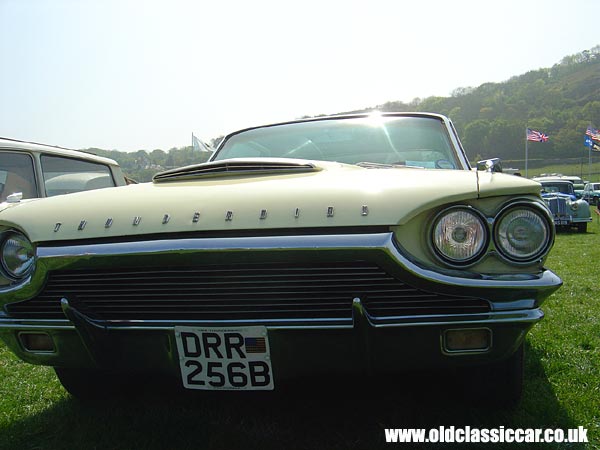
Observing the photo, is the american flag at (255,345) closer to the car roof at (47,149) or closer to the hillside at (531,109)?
the car roof at (47,149)

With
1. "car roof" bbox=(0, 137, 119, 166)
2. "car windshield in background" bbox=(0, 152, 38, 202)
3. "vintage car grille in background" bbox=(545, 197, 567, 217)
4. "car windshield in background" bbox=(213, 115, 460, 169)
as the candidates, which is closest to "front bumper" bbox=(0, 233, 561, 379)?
"car windshield in background" bbox=(213, 115, 460, 169)

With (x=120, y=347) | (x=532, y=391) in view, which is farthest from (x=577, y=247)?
(x=120, y=347)

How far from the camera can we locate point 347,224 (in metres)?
1.55

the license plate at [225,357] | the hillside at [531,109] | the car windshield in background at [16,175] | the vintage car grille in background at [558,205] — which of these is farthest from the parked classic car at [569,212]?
the hillside at [531,109]

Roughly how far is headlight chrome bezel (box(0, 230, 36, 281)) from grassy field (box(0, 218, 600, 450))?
74 cm

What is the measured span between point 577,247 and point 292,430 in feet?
31.3

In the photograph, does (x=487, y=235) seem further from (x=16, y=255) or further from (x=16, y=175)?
(x=16, y=175)

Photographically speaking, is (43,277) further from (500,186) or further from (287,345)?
(500,186)

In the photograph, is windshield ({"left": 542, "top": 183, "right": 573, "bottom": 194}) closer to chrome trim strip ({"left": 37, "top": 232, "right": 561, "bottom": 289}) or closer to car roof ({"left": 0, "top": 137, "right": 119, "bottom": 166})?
car roof ({"left": 0, "top": 137, "right": 119, "bottom": 166})

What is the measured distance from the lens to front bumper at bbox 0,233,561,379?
152cm

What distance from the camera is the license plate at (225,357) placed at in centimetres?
162

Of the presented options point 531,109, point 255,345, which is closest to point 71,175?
point 255,345

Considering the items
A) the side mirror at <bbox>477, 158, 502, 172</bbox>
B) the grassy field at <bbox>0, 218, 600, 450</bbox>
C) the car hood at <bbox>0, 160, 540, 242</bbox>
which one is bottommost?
the grassy field at <bbox>0, 218, 600, 450</bbox>

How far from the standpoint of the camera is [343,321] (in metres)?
1.56
